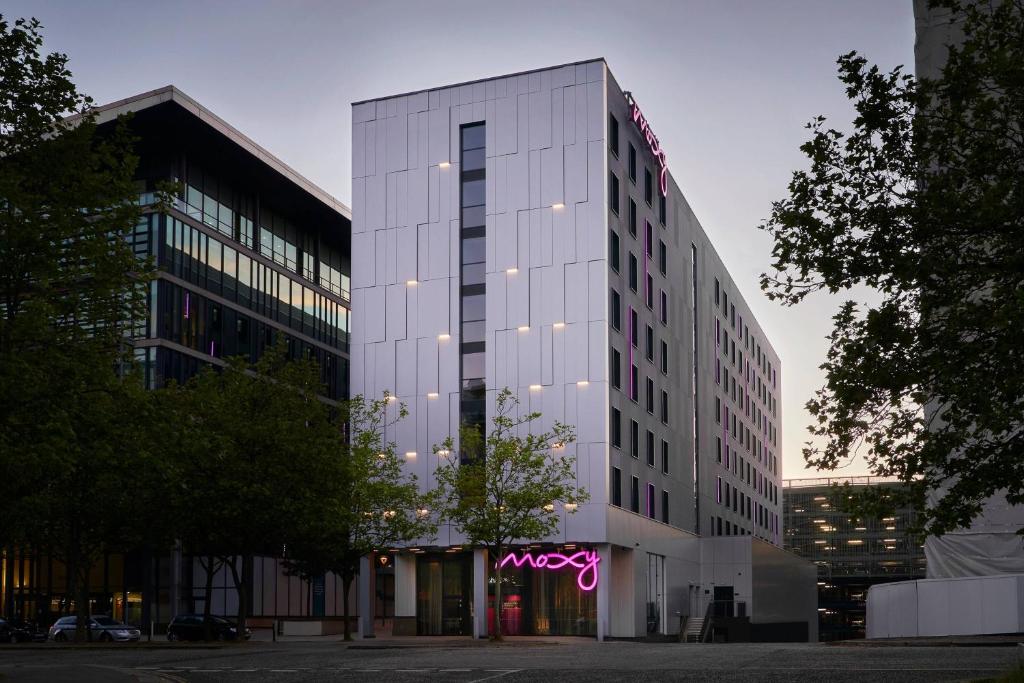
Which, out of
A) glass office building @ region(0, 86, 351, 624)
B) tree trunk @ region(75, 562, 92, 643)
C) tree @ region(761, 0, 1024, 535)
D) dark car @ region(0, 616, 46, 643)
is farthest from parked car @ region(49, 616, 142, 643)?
tree @ region(761, 0, 1024, 535)

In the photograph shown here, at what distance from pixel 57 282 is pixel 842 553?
164 metres

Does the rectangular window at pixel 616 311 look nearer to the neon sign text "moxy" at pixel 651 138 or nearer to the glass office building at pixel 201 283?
the neon sign text "moxy" at pixel 651 138

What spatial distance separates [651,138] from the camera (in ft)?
227

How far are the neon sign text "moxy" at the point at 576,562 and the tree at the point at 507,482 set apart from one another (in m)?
1.50

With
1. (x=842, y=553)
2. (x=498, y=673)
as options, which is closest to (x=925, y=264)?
(x=498, y=673)

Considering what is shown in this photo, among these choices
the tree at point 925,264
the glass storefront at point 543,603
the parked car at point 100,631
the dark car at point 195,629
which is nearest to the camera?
the tree at point 925,264

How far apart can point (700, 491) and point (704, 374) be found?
29.2 feet

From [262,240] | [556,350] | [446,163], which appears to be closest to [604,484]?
[556,350]

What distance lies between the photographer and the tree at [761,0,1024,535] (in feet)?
55.3

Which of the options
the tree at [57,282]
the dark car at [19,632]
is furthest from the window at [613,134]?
the dark car at [19,632]

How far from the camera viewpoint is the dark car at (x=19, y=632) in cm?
6059

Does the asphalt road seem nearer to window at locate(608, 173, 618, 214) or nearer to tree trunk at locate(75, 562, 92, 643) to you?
tree trunk at locate(75, 562, 92, 643)

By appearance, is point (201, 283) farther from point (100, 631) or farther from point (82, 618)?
point (82, 618)

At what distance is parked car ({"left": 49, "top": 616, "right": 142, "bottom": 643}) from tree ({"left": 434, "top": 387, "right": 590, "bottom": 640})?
15.9 m
